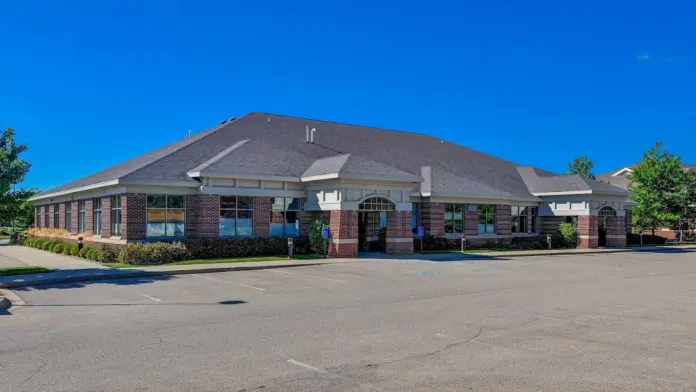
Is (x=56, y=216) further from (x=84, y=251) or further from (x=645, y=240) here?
(x=645, y=240)

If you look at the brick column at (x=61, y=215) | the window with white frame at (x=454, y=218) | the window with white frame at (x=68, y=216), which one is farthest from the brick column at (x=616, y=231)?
the brick column at (x=61, y=215)

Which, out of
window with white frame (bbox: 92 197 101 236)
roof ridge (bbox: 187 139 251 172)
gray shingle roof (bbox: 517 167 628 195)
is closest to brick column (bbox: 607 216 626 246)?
gray shingle roof (bbox: 517 167 628 195)

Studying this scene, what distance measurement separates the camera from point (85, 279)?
18.1 metres

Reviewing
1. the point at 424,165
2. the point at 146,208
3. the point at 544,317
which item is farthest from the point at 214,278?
the point at 424,165

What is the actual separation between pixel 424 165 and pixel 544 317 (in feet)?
90.3

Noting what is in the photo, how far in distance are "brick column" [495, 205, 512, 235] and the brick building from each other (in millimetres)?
66

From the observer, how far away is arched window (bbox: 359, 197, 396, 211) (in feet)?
91.8

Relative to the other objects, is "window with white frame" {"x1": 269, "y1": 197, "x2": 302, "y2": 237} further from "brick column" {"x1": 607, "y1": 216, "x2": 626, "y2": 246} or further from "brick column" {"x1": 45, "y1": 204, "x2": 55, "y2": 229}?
"brick column" {"x1": 607, "y1": 216, "x2": 626, "y2": 246}

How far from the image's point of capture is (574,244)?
39.2 meters

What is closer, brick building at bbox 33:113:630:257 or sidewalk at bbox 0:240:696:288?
sidewalk at bbox 0:240:696:288

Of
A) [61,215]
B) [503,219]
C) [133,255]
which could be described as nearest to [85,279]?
[133,255]

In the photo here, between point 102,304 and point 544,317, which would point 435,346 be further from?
point 102,304

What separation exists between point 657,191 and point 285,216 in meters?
34.8

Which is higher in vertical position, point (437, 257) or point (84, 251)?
point (84, 251)
